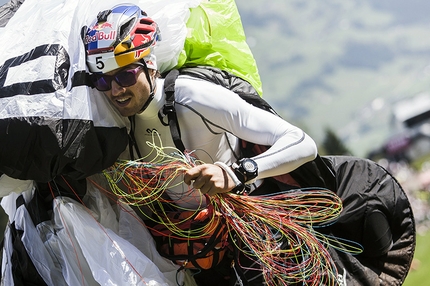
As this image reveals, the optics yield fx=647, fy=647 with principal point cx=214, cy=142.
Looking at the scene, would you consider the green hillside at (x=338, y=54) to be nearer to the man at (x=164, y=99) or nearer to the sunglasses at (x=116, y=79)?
the man at (x=164, y=99)

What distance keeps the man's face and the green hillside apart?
27.4ft

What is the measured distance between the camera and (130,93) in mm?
2139

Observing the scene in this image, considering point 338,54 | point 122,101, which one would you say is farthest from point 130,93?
point 338,54

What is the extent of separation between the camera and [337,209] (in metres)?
2.34

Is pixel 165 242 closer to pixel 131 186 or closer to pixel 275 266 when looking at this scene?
pixel 131 186

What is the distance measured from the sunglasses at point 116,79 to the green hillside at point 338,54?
840cm

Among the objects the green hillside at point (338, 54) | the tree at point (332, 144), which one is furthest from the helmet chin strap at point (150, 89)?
the green hillside at point (338, 54)

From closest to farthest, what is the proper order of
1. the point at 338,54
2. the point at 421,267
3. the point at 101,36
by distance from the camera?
the point at 101,36
the point at 421,267
the point at 338,54

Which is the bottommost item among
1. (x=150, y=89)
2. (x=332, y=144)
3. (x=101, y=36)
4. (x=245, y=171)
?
(x=332, y=144)

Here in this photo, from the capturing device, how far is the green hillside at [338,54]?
10.9 m

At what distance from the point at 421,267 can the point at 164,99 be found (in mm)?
4281

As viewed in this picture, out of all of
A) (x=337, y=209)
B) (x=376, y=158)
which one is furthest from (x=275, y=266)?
(x=376, y=158)

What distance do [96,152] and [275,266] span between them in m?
0.74

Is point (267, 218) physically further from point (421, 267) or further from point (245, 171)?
point (421, 267)
